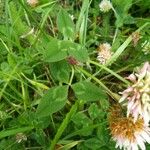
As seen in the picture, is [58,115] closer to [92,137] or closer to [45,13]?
[92,137]

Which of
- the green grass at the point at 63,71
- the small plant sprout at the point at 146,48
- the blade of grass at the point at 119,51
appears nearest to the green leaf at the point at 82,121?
the green grass at the point at 63,71

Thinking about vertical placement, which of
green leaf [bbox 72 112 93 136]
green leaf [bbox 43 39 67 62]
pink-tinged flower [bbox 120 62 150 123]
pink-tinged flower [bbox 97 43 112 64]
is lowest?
green leaf [bbox 72 112 93 136]

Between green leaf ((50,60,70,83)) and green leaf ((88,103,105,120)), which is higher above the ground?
green leaf ((50,60,70,83))

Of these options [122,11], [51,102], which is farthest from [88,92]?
[122,11]

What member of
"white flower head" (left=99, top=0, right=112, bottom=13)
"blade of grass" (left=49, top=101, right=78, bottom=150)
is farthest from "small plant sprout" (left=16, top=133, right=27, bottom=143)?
"white flower head" (left=99, top=0, right=112, bottom=13)

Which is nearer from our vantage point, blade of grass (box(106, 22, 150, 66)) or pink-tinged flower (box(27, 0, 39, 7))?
blade of grass (box(106, 22, 150, 66))

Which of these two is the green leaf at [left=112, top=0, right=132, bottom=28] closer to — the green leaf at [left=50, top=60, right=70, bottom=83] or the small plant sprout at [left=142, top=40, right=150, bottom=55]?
the small plant sprout at [left=142, top=40, right=150, bottom=55]

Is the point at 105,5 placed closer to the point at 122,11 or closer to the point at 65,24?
the point at 122,11
